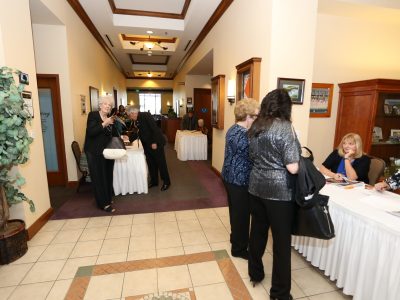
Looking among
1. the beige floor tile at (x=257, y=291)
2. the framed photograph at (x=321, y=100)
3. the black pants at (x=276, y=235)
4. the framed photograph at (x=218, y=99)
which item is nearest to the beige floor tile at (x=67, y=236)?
the beige floor tile at (x=257, y=291)

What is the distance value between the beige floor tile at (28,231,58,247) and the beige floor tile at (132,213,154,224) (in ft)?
3.18

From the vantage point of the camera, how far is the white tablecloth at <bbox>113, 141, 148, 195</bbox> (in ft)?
13.1

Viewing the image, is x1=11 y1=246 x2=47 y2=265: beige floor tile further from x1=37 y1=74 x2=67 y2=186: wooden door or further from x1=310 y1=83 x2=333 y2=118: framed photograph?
x1=310 y1=83 x2=333 y2=118: framed photograph

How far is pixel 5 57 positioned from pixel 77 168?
2.71 m

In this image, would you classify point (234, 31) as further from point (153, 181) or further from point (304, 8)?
point (153, 181)

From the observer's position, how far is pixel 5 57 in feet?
8.02

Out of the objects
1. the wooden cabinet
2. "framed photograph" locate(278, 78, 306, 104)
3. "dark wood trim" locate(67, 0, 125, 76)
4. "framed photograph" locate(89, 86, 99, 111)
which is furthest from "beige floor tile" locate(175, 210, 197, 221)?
"dark wood trim" locate(67, 0, 125, 76)

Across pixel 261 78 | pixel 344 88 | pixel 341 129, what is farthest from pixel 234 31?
pixel 341 129

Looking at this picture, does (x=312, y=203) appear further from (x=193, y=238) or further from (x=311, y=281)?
(x=193, y=238)

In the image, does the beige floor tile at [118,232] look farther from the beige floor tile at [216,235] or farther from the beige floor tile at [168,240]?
the beige floor tile at [216,235]

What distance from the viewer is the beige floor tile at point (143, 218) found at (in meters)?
3.27

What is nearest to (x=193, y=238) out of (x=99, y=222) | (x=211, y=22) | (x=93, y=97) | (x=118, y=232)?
(x=118, y=232)

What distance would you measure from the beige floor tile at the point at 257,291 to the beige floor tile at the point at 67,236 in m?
2.02

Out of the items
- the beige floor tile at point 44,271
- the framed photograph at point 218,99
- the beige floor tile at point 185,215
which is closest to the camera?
the beige floor tile at point 44,271
